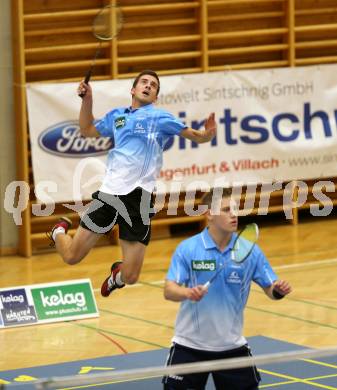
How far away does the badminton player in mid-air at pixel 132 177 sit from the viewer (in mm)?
10281

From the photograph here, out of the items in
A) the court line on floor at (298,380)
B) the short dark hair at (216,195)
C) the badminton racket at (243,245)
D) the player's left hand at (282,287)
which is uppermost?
the short dark hair at (216,195)

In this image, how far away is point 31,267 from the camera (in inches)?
582

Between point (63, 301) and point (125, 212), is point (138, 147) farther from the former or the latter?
point (63, 301)

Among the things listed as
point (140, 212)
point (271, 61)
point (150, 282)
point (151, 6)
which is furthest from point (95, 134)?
point (271, 61)

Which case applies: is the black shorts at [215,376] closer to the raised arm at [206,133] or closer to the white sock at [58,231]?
the raised arm at [206,133]

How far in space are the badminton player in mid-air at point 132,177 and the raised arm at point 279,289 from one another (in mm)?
3084

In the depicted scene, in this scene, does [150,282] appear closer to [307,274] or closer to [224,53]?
[307,274]

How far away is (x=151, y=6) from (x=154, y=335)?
5922mm

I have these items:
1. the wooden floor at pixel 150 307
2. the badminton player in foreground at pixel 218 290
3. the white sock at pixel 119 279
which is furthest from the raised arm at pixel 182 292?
the wooden floor at pixel 150 307

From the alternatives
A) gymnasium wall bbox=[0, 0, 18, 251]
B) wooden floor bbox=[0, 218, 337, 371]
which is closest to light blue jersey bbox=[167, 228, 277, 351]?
wooden floor bbox=[0, 218, 337, 371]

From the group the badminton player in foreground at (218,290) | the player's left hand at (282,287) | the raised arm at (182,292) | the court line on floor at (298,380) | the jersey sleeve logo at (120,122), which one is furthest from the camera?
the jersey sleeve logo at (120,122)

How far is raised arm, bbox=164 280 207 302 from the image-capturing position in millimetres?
6965

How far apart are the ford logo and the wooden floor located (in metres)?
1.38

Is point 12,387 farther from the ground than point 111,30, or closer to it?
closer to it
